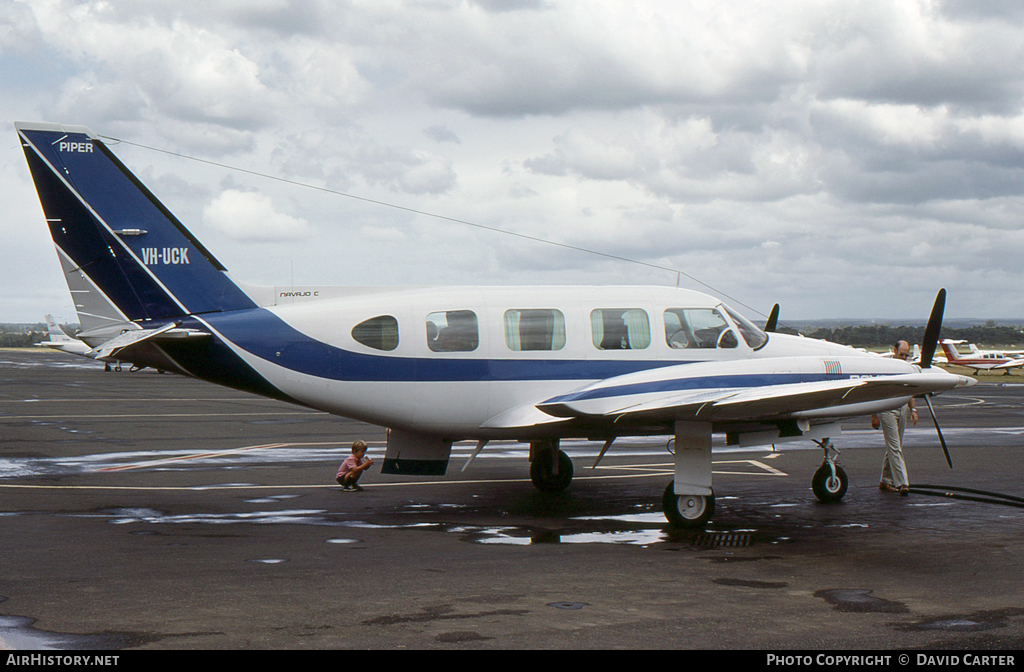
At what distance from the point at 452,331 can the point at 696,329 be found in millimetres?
3909

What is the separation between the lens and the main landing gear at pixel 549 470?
15.9 m

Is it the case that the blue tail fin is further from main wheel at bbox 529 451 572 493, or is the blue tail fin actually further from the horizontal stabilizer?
main wheel at bbox 529 451 572 493

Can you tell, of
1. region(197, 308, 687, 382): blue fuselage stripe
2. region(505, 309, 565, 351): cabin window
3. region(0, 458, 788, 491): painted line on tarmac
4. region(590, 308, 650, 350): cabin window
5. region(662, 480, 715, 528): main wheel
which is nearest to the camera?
region(662, 480, 715, 528): main wheel

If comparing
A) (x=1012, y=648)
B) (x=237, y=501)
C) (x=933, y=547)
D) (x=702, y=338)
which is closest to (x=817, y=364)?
(x=702, y=338)

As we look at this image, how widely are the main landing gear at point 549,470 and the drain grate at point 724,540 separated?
3.92 m

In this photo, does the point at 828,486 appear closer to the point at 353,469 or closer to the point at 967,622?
the point at 967,622

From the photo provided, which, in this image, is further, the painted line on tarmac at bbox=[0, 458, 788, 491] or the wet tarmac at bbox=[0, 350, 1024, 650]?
the painted line on tarmac at bbox=[0, 458, 788, 491]

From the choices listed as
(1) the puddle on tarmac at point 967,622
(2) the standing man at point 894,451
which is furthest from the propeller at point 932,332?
(1) the puddle on tarmac at point 967,622

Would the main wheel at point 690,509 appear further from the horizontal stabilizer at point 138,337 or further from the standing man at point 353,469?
the horizontal stabilizer at point 138,337

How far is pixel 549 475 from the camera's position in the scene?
15961 millimetres

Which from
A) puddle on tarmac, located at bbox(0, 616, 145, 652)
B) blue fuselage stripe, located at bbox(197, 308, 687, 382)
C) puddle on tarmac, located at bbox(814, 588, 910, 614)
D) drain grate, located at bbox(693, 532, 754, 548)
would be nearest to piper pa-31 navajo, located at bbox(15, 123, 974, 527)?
blue fuselage stripe, located at bbox(197, 308, 687, 382)

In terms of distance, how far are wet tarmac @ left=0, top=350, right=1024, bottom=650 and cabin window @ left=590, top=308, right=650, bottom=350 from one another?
8.63 feet

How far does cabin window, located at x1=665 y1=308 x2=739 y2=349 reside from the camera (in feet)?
47.0

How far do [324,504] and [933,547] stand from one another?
8941 mm
